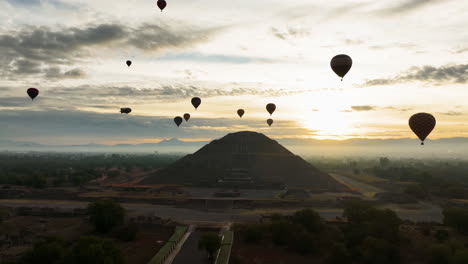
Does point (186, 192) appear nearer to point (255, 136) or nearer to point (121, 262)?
point (255, 136)

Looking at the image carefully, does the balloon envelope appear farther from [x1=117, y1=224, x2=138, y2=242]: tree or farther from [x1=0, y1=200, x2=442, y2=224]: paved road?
[x1=117, y1=224, x2=138, y2=242]: tree

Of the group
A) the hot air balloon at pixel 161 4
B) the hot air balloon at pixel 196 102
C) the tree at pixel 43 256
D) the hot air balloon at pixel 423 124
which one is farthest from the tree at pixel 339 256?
the hot air balloon at pixel 161 4

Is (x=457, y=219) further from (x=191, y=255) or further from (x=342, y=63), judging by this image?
(x=191, y=255)

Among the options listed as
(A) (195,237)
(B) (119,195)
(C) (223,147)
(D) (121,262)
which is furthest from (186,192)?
(D) (121,262)

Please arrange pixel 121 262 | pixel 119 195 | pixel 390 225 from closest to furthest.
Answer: pixel 121 262, pixel 390 225, pixel 119 195

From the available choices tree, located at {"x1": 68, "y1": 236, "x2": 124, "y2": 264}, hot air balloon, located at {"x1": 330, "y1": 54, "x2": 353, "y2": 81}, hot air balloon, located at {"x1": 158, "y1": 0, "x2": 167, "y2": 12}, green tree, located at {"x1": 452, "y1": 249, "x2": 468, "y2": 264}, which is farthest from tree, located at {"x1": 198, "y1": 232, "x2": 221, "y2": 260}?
hot air balloon, located at {"x1": 158, "y1": 0, "x2": 167, "y2": 12}

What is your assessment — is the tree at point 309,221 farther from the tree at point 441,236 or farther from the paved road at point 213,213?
the tree at point 441,236

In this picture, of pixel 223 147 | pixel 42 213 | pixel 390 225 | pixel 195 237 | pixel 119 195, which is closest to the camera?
pixel 390 225
